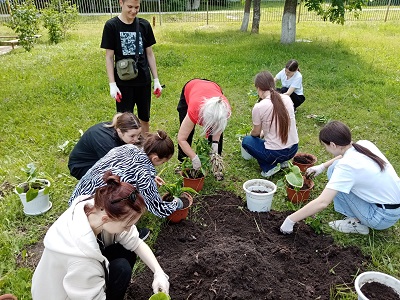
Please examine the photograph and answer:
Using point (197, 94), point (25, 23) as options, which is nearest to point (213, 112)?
point (197, 94)

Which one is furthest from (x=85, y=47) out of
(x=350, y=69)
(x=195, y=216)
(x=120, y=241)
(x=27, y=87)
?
(x=120, y=241)

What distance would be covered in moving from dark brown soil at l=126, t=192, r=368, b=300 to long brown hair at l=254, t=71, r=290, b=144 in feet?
2.84

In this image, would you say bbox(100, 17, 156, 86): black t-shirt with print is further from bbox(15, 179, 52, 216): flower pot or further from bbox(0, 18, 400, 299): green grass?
bbox(15, 179, 52, 216): flower pot

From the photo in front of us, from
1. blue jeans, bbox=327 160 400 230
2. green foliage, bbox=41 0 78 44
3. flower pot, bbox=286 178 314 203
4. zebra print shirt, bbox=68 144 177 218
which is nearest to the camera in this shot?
zebra print shirt, bbox=68 144 177 218

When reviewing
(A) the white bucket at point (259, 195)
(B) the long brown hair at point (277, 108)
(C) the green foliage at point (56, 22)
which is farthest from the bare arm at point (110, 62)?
(C) the green foliage at point (56, 22)

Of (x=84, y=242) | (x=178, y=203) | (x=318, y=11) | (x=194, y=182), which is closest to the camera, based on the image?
(x=84, y=242)

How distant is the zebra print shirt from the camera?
2.44 m

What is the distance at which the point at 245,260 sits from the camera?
245 cm

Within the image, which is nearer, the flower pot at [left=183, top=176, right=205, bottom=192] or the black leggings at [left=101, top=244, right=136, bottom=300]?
the black leggings at [left=101, top=244, right=136, bottom=300]

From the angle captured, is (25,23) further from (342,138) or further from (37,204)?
(342,138)

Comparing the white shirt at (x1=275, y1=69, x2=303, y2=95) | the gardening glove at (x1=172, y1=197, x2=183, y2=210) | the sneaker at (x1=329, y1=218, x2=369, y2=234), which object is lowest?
the sneaker at (x1=329, y1=218, x2=369, y2=234)

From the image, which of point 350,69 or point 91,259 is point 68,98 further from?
point 350,69

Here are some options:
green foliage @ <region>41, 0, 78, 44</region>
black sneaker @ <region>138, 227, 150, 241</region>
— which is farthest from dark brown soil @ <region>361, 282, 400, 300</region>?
green foliage @ <region>41, 0, 78, 44</region>

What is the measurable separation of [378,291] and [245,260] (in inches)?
33.4
